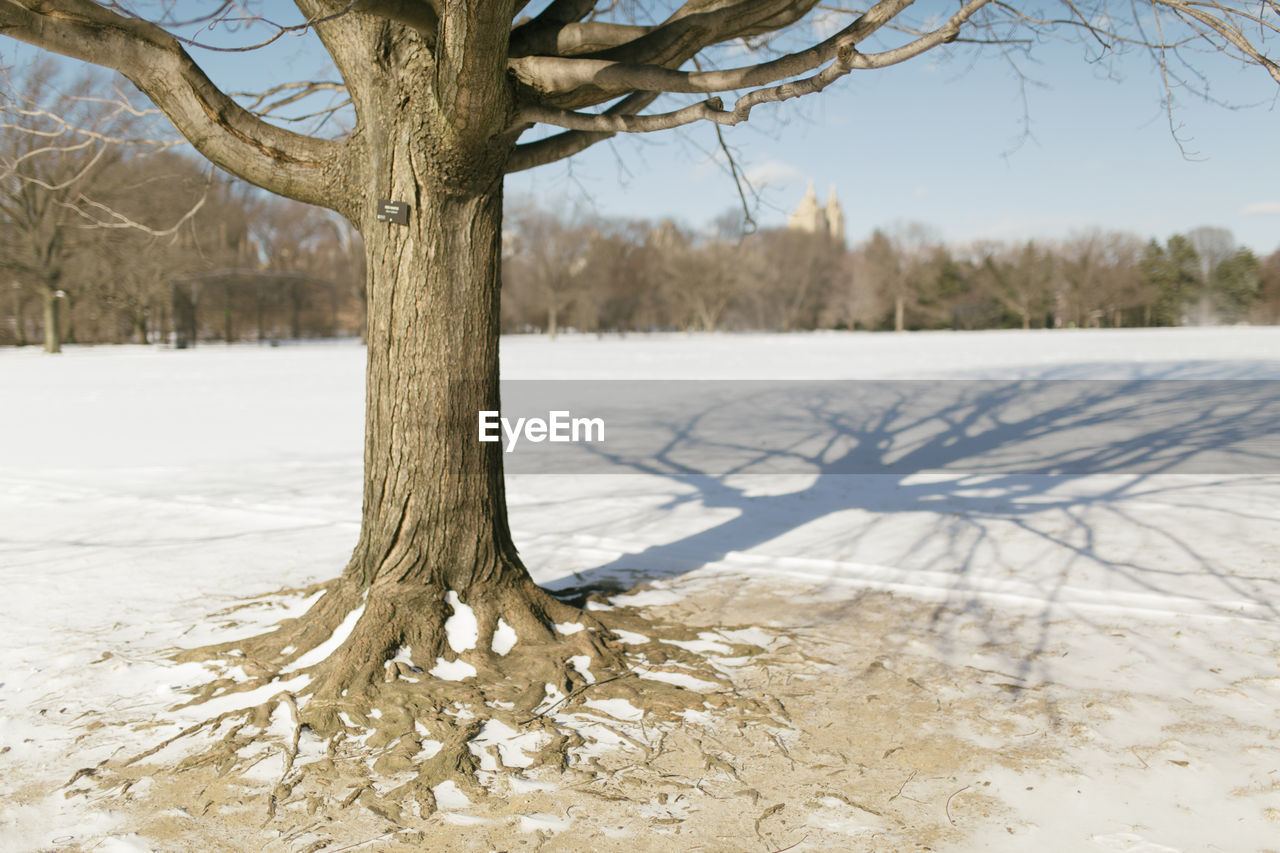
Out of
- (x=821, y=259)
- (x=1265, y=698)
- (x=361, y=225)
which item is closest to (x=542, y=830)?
(x=361, y=225)

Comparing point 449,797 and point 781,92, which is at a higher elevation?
point 781,92

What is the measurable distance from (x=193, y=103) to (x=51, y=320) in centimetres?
3369

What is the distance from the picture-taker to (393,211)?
12.9 feet

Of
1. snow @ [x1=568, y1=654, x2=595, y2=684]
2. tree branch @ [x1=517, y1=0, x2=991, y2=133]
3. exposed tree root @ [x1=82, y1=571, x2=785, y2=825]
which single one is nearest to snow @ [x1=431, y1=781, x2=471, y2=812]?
exposed tree root @ [x1=82, y1=571, x2=785, y2=825]

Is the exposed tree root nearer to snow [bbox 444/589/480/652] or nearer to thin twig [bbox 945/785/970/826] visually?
snow [bbox 444/589/480/652]

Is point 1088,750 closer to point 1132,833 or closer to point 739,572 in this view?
point 1132,833

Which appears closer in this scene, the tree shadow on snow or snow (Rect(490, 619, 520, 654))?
snow (Rect(490, 619, 520, 654))

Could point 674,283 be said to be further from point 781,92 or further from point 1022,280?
point 781,92

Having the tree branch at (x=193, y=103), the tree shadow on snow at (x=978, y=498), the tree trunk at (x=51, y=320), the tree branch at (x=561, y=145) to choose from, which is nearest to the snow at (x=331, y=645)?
the tree shadow on snow at (x=978, y=498)

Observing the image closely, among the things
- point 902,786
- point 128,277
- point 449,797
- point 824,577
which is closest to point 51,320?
point 128,277

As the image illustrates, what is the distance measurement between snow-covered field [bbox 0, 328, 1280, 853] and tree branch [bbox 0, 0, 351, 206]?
8.18ft

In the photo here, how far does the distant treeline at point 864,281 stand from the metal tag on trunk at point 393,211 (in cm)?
4975

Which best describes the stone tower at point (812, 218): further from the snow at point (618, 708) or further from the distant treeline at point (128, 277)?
the snow at point (618, 708)

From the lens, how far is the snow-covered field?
3.06 m
